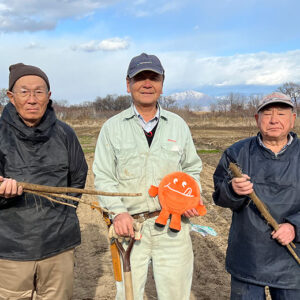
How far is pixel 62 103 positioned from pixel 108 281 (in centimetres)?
6434

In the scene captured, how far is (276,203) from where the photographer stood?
2414 mm

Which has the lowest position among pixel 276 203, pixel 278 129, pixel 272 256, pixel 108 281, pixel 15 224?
pixel 108 281

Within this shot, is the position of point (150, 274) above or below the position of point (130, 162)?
below

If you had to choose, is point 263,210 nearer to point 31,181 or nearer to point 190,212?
point 190,212

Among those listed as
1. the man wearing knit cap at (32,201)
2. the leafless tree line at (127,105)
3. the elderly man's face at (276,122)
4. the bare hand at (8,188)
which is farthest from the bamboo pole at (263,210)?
the leafless tree line at (127,105)

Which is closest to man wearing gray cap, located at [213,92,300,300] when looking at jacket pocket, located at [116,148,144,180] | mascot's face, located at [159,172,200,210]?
mascot's face, located at [159,172,200,210]

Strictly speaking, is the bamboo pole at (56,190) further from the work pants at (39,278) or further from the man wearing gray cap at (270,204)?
the man wearing gray cap at (270,204)

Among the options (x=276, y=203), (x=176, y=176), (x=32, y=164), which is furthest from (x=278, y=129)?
(x=32, y=164)

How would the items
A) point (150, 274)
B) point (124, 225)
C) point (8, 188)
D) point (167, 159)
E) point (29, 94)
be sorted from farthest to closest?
point (150, 274) < point (167, 159) < point (29, 94) < point (124, 225) < point (8, 188)

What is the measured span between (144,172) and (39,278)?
1134mm

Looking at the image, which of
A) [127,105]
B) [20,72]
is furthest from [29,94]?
[127,105]

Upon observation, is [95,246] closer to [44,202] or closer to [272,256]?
[44,202]

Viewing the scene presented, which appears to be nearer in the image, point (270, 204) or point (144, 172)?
point (270, 204)

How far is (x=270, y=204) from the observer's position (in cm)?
242
